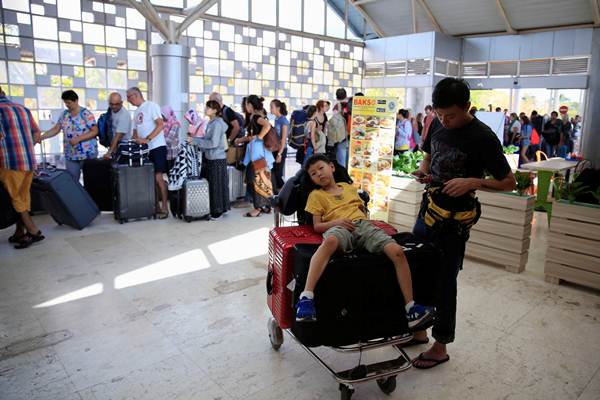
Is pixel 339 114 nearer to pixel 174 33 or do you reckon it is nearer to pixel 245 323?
pixel 174 33

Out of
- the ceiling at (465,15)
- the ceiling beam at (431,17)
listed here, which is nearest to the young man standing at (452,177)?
the ceiling at (465,15)

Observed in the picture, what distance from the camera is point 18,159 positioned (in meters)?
4.76

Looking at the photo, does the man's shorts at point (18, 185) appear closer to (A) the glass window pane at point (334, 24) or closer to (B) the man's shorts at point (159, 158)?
(B) the man's shorts at point (159, 158)

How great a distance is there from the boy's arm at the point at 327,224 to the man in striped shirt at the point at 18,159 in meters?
3.52

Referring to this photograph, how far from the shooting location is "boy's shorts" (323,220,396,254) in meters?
2.48

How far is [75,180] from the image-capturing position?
573cm

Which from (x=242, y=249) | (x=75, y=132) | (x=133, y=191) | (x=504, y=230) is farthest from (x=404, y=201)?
(x=75, y=132)

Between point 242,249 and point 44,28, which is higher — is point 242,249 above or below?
below

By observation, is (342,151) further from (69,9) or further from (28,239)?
(69,9)

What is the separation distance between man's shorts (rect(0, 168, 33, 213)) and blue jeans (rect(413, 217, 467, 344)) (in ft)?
13.6

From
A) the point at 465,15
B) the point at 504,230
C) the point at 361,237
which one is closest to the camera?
the point at 361,237

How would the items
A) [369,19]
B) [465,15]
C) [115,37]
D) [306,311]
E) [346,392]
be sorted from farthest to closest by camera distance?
[369,19]
[465,15]
[115,37]
[346,392]
[306,311]

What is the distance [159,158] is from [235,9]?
777 cm

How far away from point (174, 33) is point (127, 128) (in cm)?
312
